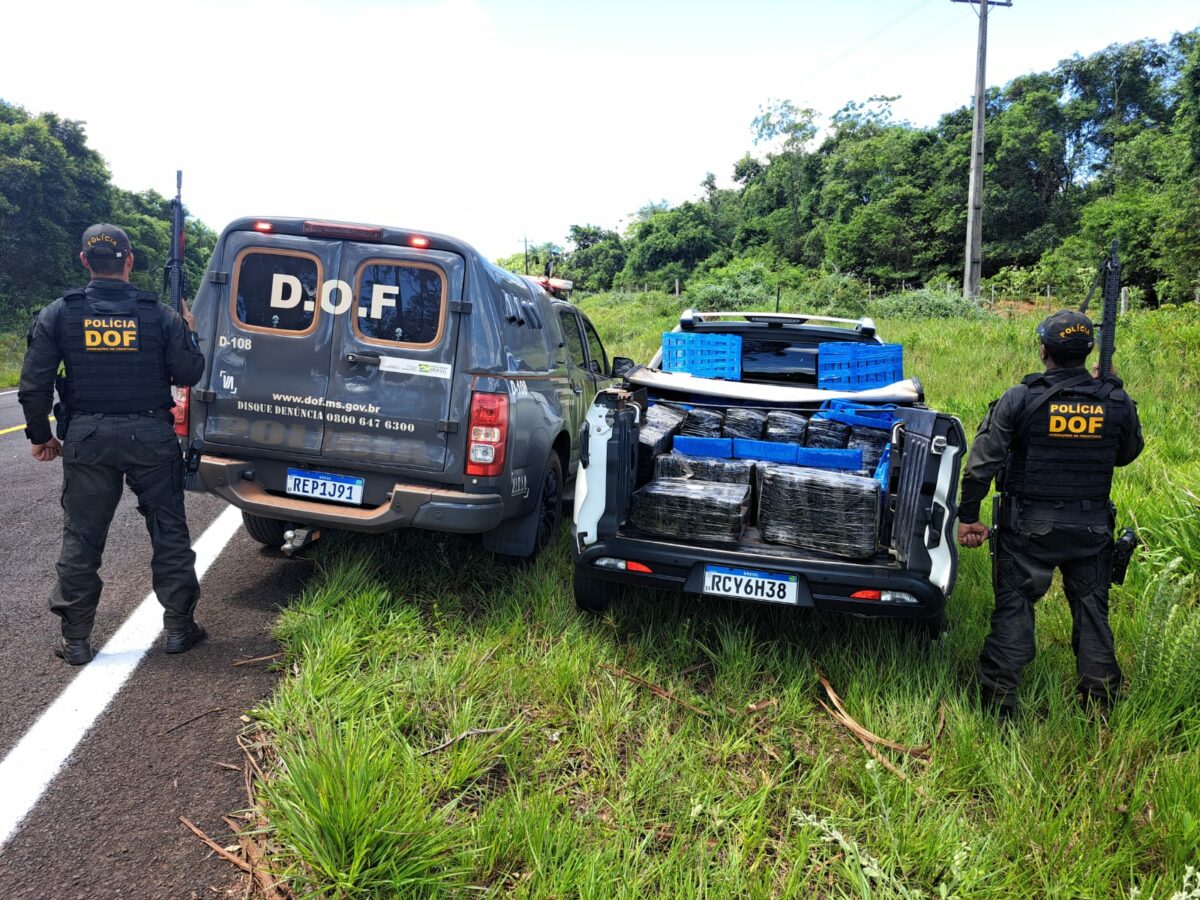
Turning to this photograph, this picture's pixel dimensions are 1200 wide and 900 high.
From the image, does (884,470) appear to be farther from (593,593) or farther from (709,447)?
(593,593)

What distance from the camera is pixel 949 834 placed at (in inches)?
93.4

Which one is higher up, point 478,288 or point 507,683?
point 478,288

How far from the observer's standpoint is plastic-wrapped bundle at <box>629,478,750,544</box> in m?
3.44

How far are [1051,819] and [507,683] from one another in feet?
6.87

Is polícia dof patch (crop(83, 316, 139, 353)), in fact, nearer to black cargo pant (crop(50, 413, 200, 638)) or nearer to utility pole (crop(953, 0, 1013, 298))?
black cargo pant (crop(50, 413, 200, 638))

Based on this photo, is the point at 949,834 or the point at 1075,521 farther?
the point at 1075,521

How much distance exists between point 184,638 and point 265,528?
130cm

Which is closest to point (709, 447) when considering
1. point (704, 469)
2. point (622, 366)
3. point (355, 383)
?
point (704, 469)

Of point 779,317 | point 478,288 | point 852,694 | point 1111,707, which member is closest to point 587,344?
point 779,317

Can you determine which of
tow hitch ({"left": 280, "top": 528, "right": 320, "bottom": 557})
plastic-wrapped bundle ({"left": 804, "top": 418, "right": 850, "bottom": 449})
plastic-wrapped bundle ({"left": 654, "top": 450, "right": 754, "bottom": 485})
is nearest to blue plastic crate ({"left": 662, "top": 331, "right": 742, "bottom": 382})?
plastic-wrapped bundle ({"left": 804, "top": 418, "right": 850, "bottom": 449})

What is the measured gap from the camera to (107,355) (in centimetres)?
351

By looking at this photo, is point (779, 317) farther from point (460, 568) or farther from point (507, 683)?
point (507, 683)

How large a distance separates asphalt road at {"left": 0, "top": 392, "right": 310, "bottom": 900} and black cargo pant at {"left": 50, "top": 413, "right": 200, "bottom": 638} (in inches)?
10.7

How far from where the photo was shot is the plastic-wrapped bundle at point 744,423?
443 centimetres
